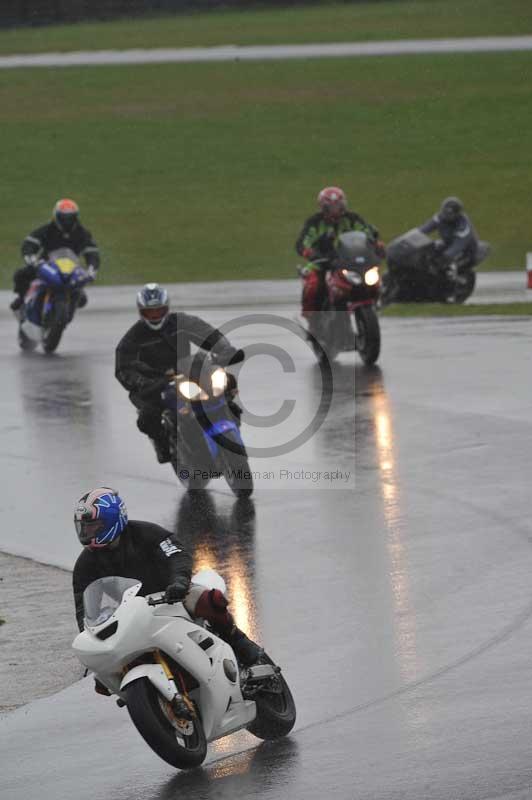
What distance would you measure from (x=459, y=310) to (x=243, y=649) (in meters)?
17.5

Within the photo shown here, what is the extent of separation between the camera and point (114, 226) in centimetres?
3944

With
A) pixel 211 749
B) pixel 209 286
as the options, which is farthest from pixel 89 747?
pixel 209 286

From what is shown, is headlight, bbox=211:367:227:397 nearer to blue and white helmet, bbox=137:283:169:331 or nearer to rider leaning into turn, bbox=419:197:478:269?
blue and white helmet, bbox=137:283:169:331

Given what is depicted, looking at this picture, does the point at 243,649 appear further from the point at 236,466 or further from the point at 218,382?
the point at 218,382

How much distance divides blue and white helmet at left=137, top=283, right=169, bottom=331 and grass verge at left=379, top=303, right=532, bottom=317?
35.4 ft

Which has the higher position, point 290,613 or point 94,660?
point 94,660

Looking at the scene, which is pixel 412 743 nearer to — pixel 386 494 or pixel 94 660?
pixel 94 660

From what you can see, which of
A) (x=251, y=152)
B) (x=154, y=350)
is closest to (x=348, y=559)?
(x=154, y=350)

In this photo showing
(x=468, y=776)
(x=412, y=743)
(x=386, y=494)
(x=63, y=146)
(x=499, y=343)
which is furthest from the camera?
(x=63, y=146)

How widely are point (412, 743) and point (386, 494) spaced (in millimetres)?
5698

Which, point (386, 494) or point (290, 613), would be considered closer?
point (290, 613)

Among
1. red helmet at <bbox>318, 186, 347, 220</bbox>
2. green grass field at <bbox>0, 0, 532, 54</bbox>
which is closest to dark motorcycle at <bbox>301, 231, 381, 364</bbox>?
red helmet at <bbox>318, 186, 347, 220</bbox>

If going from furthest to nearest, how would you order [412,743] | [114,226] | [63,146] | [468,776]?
[63,146] < [114,226] < [412,743] < [468,776]

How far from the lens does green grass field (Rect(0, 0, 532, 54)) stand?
5691 cm
